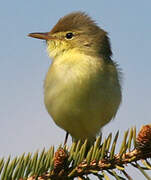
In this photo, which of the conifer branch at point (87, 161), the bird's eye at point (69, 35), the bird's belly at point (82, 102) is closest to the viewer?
the conifer branch at point (87, 161)

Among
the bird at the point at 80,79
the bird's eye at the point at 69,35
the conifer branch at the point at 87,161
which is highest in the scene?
the bird's eye at the point at 69,35

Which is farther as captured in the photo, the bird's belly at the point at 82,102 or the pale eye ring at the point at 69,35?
the pale eye ring at the point at 69,35

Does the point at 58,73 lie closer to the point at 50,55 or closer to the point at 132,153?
the point at 50,55

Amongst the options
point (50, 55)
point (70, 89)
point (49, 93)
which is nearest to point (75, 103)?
point (70, 89)

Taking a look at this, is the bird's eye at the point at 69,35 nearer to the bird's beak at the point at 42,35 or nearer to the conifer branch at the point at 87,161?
the bird's beak at the point at 42,35

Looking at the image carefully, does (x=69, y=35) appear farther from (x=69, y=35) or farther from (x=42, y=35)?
(x=42, y=35)

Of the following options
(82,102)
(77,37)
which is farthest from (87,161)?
(77,37)

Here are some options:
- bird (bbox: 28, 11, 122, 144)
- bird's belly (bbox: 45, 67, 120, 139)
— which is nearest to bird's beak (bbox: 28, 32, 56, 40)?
bird (bbox: 28, 11, 122, 144)

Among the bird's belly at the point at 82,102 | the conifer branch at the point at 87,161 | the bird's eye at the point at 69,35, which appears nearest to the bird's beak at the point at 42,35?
the bird's eye at the point at 69,35
